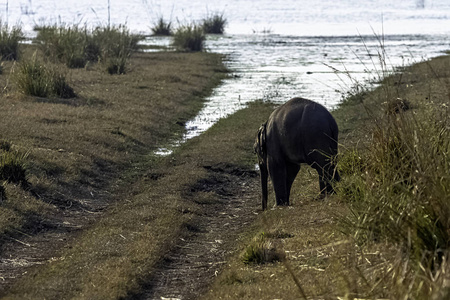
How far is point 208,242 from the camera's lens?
911 cm

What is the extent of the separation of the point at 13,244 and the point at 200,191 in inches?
141

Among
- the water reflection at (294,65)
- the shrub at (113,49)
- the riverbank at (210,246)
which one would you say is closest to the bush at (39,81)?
the water reflection at (294,65)

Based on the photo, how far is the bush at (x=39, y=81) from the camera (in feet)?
63.3

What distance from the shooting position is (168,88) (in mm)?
23344

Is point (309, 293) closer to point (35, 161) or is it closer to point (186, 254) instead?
point (186, 254)

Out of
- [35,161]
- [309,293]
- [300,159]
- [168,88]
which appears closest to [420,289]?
[309,293]

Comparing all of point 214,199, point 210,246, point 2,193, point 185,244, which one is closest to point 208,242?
point 210,246

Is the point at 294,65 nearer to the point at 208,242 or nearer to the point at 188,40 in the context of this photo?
the point at 188,40

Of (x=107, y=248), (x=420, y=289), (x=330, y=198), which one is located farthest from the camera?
(x=330, y=198)

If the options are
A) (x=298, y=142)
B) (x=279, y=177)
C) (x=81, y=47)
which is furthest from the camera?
(x=81, y=47)

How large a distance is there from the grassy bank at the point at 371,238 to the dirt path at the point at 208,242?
0.28 metres

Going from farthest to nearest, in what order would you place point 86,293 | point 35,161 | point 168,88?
point 168,88
point 35,161
point 86,293

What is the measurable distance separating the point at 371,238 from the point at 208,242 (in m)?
2.94

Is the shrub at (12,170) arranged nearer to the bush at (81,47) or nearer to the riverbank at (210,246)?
the riverbank at (210,246)
